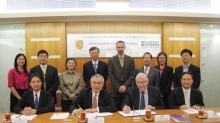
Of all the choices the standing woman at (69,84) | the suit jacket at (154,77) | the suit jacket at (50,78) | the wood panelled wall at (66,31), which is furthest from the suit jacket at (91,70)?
the wood panelled wall at (66,31)

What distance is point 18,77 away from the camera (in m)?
→ 3.98

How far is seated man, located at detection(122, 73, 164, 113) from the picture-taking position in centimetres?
303

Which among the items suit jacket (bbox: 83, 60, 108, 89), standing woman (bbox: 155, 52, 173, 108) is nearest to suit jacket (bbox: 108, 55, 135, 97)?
suit jacket (bbox: 83, 60, 108, 89)

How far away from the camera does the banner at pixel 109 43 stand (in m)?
5.47

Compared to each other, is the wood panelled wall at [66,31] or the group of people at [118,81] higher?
the wood panelled wall at [66,31]

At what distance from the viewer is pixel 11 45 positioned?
5.67 metres

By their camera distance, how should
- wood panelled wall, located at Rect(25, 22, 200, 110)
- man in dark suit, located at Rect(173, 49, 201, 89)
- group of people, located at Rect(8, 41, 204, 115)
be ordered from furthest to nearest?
wood panelled wall, located at Rect(25, 22, 200, 110)
man in dark suit, located at Rect(173, 49, 201, 89)
group of people, located at Rect(8, 41, 204, 115)

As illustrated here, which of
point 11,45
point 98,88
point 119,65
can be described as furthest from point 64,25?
point 98,88

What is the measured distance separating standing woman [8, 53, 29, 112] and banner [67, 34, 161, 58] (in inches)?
64.2

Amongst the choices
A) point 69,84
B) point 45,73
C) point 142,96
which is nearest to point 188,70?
point 142,96

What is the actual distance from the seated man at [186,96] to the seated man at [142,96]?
271 millimetres

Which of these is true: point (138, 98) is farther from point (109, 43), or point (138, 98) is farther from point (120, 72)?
point (109, 43)

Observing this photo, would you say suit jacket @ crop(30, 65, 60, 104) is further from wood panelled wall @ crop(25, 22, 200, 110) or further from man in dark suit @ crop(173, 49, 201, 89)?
man in dark suit @ crop(173, 49, 201, 89)

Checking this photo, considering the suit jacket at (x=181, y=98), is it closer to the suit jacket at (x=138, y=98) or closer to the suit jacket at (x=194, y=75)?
the suit jacket at (x=138, y=98)
